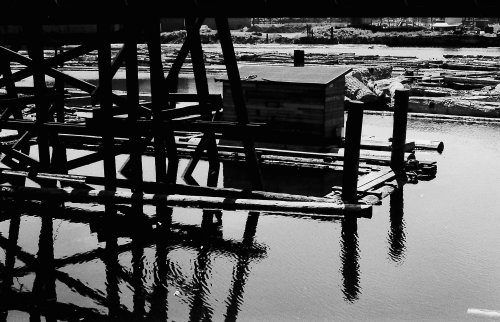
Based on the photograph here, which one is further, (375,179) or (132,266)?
(375,179)

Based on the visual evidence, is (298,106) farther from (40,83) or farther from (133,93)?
(40,83)

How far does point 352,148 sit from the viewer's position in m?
13.0

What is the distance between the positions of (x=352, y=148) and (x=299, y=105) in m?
6.15

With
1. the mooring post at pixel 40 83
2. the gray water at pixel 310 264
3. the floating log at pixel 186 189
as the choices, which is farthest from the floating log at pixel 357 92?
the mooring post at pixel 40 83

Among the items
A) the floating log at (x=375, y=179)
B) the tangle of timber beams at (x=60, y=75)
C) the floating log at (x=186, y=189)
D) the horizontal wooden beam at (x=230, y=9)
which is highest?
the horizontal wooden beam at (x=230, y=9)

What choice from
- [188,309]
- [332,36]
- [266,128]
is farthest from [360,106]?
[332,36]

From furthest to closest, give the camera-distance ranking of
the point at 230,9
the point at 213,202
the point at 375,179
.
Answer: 1. the point at 375,179
2. the point at 213,202
3. the point at 230,9

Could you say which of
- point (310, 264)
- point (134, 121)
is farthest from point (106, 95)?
point (310, 264)

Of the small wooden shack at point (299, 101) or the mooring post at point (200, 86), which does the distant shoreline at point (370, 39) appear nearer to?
the small wooden shack at point (299, 101)

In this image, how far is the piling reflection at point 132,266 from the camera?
9.39 meters

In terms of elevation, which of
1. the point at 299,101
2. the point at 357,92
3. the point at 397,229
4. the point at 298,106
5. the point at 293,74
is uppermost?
the point at 293,74

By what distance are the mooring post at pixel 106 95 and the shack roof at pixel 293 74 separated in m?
7.65

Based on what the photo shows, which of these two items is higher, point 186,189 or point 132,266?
point 186,189

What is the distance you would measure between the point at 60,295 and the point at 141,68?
1725 inches
